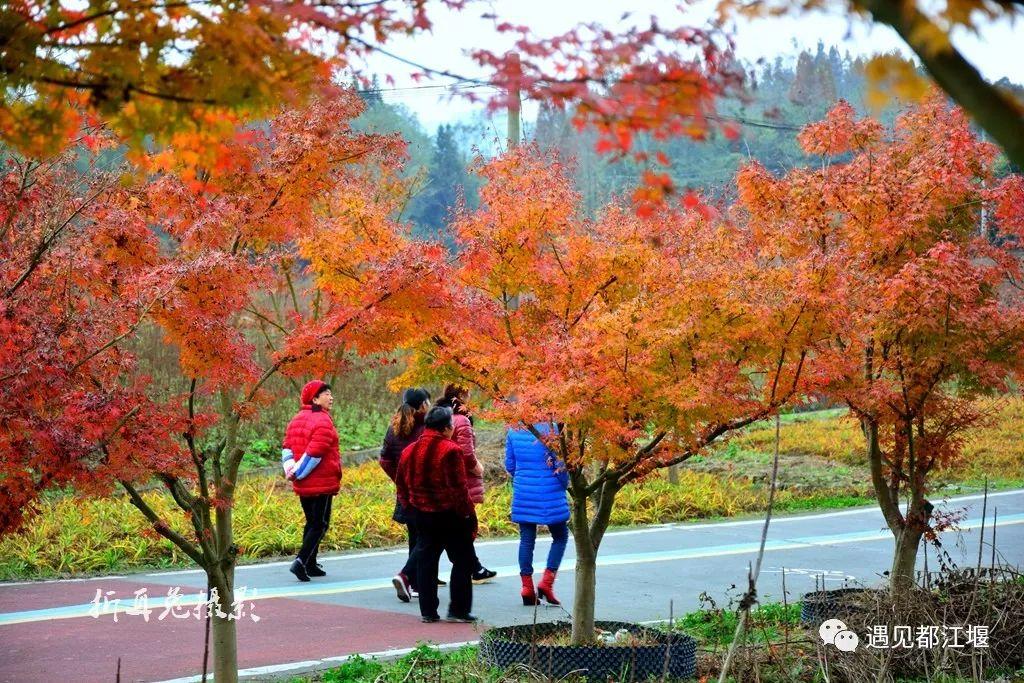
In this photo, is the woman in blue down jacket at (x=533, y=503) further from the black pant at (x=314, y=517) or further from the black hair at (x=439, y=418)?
the black pant at (x=314, y=517)

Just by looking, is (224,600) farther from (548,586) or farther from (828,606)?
(828,606)

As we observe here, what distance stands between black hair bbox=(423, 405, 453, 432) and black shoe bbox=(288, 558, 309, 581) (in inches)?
113

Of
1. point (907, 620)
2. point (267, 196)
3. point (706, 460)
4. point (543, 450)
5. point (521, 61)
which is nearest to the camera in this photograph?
point (521, 61)

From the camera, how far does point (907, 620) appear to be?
7047 mm

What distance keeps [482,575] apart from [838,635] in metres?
4.71

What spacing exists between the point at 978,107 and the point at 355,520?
1185 cm

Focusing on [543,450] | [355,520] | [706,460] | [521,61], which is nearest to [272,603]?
[543,450]

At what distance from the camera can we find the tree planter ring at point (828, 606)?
25.3ft

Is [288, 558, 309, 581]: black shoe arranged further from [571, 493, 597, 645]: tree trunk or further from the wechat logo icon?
the wechat logo icon

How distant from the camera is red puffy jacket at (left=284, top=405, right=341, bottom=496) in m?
10.3

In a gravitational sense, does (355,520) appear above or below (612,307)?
below

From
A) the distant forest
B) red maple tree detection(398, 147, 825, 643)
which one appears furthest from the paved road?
the distant forest

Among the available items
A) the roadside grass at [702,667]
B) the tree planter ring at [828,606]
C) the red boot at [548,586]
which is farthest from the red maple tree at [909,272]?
the red boot at [548,586]

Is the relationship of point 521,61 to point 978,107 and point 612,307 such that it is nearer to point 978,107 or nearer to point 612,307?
point 978,107
